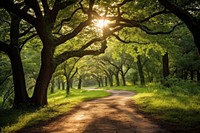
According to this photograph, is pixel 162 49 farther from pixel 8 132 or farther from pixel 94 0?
pixel 8 132

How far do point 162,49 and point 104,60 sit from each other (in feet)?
136


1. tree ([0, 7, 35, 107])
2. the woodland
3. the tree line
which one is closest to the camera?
the woodland

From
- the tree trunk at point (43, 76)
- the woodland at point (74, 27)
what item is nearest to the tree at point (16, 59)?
the woodland at point (74, 27)

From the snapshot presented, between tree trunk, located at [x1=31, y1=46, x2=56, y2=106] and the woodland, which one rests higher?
the woodland

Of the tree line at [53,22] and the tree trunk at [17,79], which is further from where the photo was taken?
the tree trunk at [17,79]

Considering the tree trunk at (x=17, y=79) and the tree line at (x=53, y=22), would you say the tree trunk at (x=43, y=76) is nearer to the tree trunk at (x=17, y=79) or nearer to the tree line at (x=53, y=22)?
the tree line at (x=53, y=22)

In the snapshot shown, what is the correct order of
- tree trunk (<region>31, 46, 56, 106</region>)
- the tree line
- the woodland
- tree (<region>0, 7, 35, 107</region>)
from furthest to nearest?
tree (<region>0, 7, 35, 107</region>)
tree trunk (<region>31, 46, 56, 106</region>)
the tree line
the woodland

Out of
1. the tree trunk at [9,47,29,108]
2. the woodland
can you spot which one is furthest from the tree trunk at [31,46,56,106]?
the tree trunk at [9,47,29,108]

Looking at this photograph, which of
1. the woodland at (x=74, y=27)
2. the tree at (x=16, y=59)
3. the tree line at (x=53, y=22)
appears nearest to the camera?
the woodland at (x=74, y=27)

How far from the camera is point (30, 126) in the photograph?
36.9 ft

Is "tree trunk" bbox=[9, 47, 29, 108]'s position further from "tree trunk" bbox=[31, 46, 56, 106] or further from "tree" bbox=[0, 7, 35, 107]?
"tree trunk" bbox=[31, 46, 56, 106]

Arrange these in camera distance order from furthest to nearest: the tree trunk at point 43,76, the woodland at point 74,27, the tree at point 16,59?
the tree at point 16,59 < the tree trunk at point 43,76 < the woodland at point 74,27

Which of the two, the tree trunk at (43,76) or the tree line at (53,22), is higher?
the tree line at (53,22)

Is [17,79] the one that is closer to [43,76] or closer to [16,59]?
[16,59]
